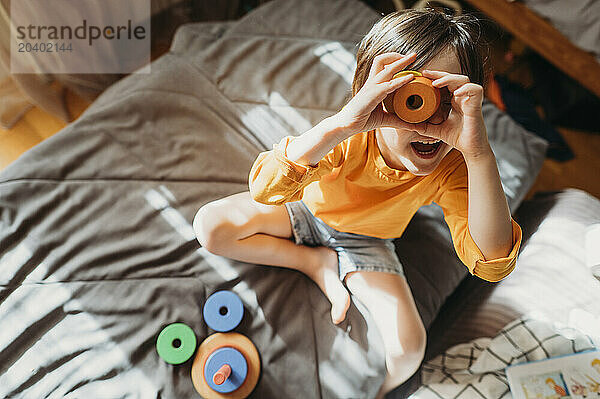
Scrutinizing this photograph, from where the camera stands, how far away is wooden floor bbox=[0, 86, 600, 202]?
160 centimetres

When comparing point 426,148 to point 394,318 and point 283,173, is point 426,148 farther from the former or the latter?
point 394,318

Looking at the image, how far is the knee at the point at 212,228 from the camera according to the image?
98 cm

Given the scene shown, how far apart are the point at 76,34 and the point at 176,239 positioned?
0.84 meters

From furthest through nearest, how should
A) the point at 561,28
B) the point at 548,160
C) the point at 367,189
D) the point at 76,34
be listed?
the point at 548,160, the point at 76,34, the point at 561,28, the point at 367,189

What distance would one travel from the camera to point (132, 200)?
3.68 ft

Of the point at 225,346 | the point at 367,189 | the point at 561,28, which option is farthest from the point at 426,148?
the point at 561,28

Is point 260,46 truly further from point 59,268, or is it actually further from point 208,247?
point 59,268

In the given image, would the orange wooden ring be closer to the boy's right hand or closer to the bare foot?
the bare foot

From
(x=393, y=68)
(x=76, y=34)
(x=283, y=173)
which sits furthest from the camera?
(x=76, y=34)

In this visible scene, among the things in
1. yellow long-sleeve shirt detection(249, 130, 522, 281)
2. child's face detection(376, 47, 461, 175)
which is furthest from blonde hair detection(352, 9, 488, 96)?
yellow long-sleeve shirt detection(249, 130, 522, 281)

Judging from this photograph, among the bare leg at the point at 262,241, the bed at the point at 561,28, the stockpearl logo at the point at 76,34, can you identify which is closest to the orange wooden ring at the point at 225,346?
the bare leg at the point at 262,241

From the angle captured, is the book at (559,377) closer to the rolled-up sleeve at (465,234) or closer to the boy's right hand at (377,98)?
the rolled-up sleeve at (465,234)

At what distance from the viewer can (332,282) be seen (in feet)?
3.36

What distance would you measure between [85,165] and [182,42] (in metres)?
0.48
